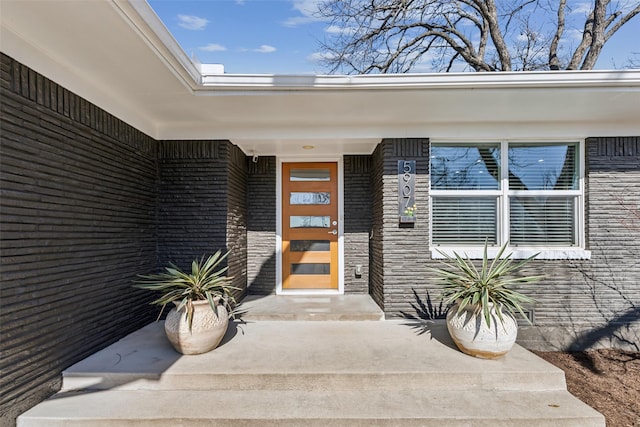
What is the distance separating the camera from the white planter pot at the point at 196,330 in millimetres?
2838

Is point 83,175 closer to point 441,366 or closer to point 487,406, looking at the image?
point 441,366

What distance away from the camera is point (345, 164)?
5051 millimetres

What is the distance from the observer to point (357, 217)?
5.04m

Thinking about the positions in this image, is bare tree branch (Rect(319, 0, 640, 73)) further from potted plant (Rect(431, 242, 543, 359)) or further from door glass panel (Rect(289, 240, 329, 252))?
Result: potted plant (Rect(431, 242, 543, 359))

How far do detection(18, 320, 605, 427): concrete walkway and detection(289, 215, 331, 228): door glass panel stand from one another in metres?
2.19

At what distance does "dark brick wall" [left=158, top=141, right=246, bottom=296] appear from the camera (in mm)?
4070

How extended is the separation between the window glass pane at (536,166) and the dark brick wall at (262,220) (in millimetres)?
3322

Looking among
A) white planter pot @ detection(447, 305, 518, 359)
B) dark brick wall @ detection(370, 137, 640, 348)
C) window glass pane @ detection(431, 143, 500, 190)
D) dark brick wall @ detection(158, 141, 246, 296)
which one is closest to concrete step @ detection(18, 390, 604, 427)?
white planter pot @ detection(447, 305, 518, 359)

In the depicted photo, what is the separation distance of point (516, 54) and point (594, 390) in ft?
28.4

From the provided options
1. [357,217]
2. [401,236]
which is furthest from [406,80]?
[357,217]

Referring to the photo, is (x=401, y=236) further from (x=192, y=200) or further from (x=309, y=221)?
(x=192, y=200)

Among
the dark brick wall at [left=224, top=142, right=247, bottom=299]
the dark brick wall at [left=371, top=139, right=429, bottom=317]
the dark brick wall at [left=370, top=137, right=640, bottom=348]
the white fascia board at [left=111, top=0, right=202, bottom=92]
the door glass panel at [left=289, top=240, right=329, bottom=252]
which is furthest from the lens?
the door glass panel at [left=289, top=240, right=329, bottom=252]

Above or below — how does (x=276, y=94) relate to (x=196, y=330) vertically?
above

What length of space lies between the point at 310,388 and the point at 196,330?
3.62ft
